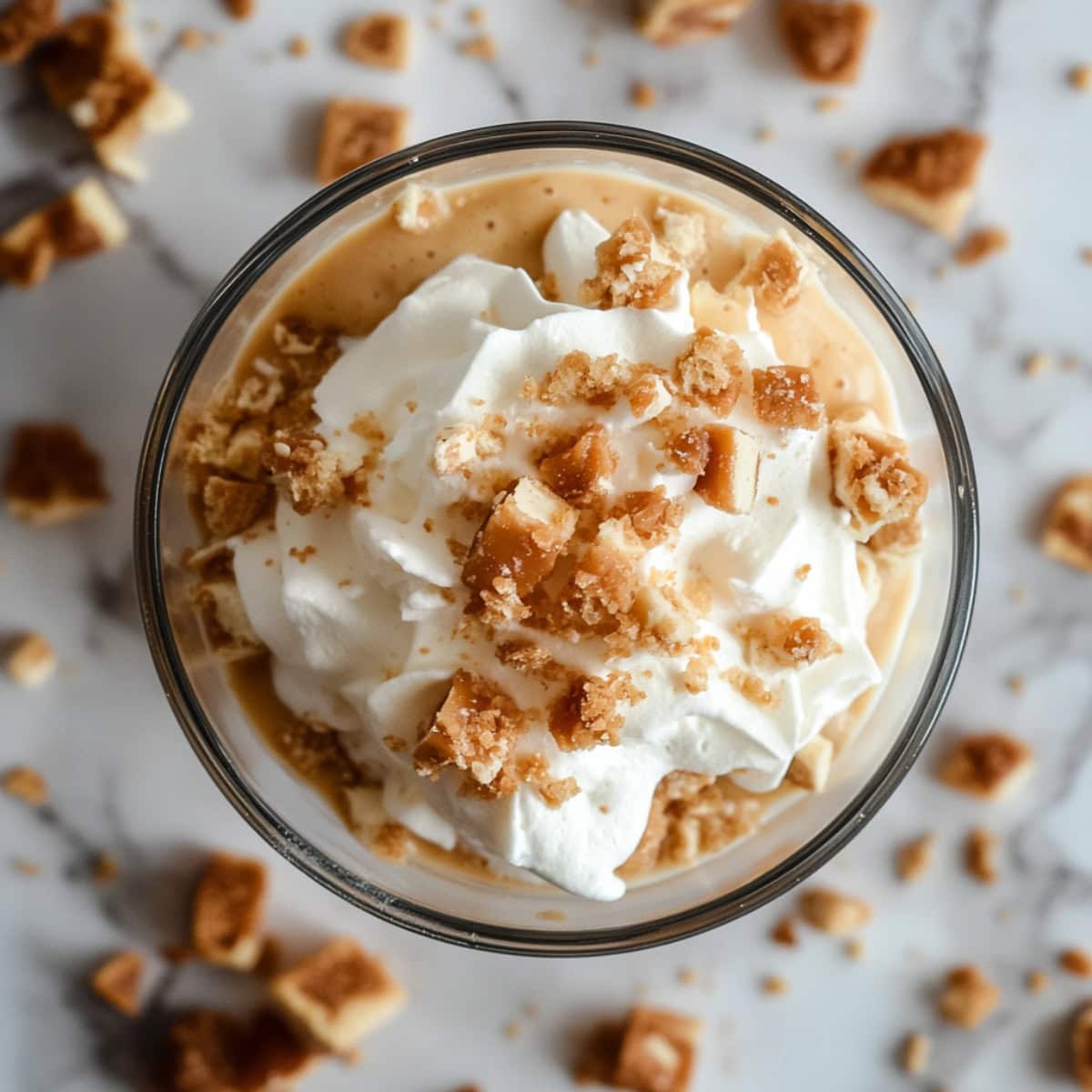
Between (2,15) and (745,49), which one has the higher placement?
(745,49)

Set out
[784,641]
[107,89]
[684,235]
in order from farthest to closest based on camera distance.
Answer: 1. [107,89]
2. [684,235]
3. [784,641]

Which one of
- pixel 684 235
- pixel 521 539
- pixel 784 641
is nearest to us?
pixel 521 539

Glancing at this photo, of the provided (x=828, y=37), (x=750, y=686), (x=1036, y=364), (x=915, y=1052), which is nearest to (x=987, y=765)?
(x=915, y=1052)

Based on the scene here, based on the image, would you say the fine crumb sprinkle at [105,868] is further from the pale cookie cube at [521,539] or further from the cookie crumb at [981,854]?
the cookie crumb at [981,854]

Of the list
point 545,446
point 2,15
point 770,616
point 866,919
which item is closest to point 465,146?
point 545,446

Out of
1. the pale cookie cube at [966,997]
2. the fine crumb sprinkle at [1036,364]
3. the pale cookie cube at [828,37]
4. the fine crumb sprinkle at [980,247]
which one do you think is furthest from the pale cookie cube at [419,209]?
the pale cookie cube at [966,997]

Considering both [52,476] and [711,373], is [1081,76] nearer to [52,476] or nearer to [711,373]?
[711,373]

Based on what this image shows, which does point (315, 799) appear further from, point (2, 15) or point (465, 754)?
point (2, 15)
